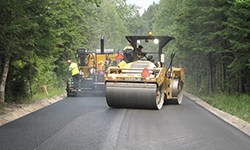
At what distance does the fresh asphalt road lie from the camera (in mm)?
8094

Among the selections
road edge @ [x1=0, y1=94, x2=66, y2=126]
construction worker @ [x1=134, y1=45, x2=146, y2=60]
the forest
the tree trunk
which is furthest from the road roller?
the tree trunk

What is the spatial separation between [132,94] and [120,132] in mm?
4735

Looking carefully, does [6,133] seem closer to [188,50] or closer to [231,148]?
[231,148]

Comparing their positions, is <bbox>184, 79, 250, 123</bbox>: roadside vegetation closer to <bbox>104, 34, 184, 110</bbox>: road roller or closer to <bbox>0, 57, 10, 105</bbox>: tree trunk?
<bbox>104, 34, 184, 110</bbox>: road roller

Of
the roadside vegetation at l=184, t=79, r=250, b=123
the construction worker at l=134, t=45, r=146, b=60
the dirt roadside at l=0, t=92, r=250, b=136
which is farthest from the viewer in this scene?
the construction worker at l=134, t=45, r=146, b=60

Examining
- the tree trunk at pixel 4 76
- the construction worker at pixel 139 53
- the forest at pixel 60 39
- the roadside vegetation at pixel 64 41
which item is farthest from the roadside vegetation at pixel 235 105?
the tree trunk at pixel 4 76

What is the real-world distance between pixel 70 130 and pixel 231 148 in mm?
3689

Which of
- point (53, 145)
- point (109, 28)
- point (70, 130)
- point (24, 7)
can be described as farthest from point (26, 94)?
point (109, 28)

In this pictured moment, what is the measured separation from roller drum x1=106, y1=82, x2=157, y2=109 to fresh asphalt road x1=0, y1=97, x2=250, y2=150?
726 mm

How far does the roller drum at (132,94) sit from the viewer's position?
1419 centimetres

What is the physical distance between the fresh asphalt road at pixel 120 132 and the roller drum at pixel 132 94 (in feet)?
2.38

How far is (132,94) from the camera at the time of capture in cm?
1425

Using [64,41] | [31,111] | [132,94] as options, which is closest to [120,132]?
[132,94]

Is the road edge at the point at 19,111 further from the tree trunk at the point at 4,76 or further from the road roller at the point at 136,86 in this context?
the road roller at the point at 136,86
